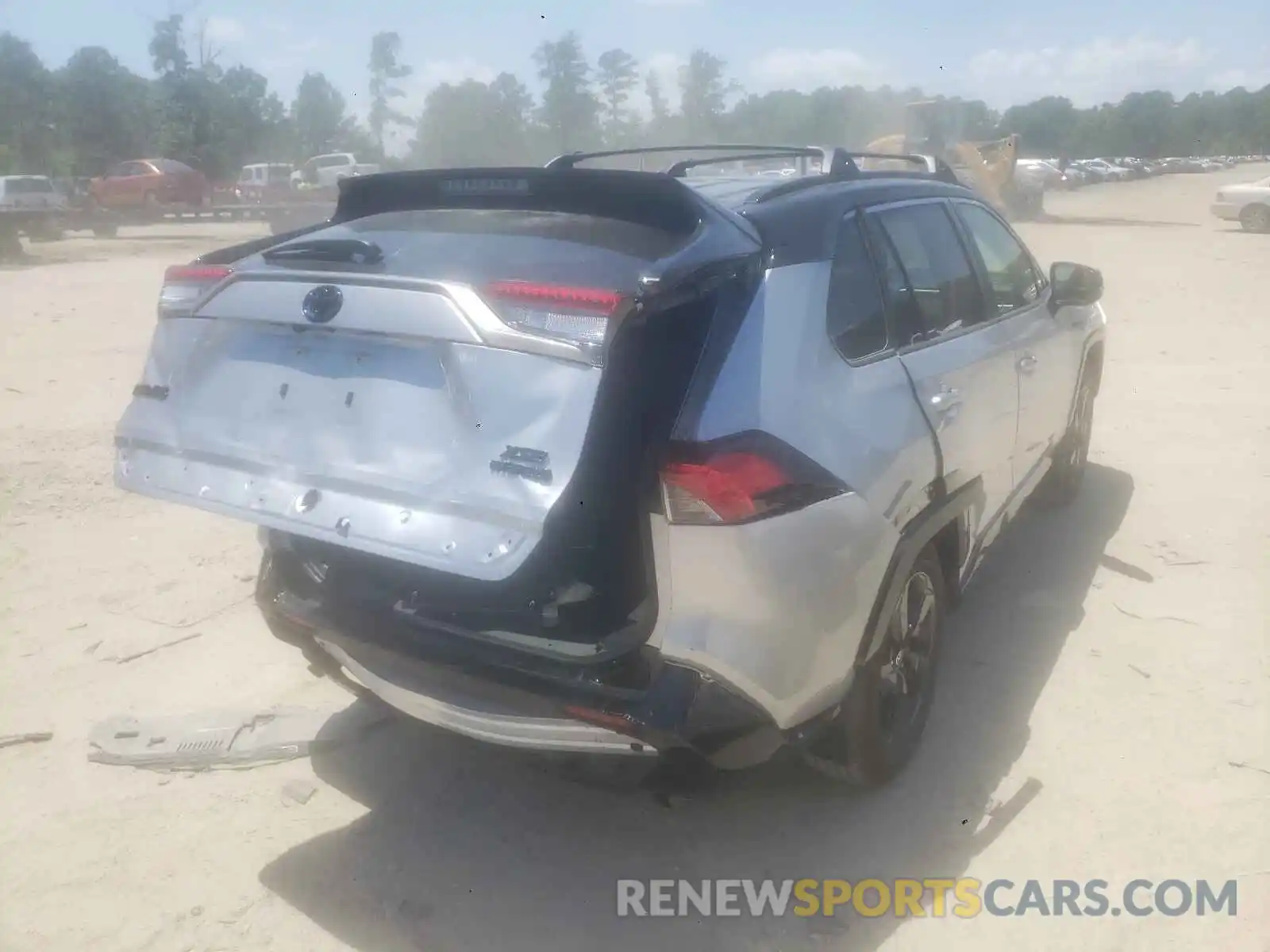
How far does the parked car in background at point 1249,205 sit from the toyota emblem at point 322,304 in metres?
25.5

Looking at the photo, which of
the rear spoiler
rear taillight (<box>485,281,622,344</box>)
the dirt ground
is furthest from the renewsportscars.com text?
the rear spoiler

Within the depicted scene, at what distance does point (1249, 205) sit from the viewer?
2344 centimetres

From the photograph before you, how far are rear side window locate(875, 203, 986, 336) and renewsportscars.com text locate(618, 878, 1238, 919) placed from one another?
64.5 inches

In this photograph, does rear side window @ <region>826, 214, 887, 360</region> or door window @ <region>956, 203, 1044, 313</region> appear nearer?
rear side window @ <region>826, 214, 887, 360</region>

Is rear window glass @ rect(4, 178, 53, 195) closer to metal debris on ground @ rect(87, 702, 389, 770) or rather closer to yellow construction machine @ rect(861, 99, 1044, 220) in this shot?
yellow construction machine @ rect(861, 99, 1044, 220)

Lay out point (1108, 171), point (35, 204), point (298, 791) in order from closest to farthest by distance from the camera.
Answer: point (298, 791) < point (35, 204) < point (1108, 171)

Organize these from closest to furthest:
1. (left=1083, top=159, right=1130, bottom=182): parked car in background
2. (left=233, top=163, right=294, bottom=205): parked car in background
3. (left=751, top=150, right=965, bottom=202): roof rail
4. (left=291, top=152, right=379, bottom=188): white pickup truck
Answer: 1. (left=751, top=150, right=965, bottom=202): roof rail
2. (left=233, top=163, right=294, bottom=205): parked car in background
3. (left=291, top=152, right=379, bottom=188): white pickup truck
4. (left=1083, top=159, right=1130, bottom=182): parked car in background

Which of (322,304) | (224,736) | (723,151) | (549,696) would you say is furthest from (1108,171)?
(549,696)

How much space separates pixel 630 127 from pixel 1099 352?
46996 mm

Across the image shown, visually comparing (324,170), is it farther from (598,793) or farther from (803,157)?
(598,793)

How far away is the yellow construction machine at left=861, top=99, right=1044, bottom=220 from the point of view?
2686cm

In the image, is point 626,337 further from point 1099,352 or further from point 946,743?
point 1099,352

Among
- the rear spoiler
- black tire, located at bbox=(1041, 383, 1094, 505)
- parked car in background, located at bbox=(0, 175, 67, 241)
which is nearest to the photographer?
the rear spoiler

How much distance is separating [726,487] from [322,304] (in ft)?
3.56
